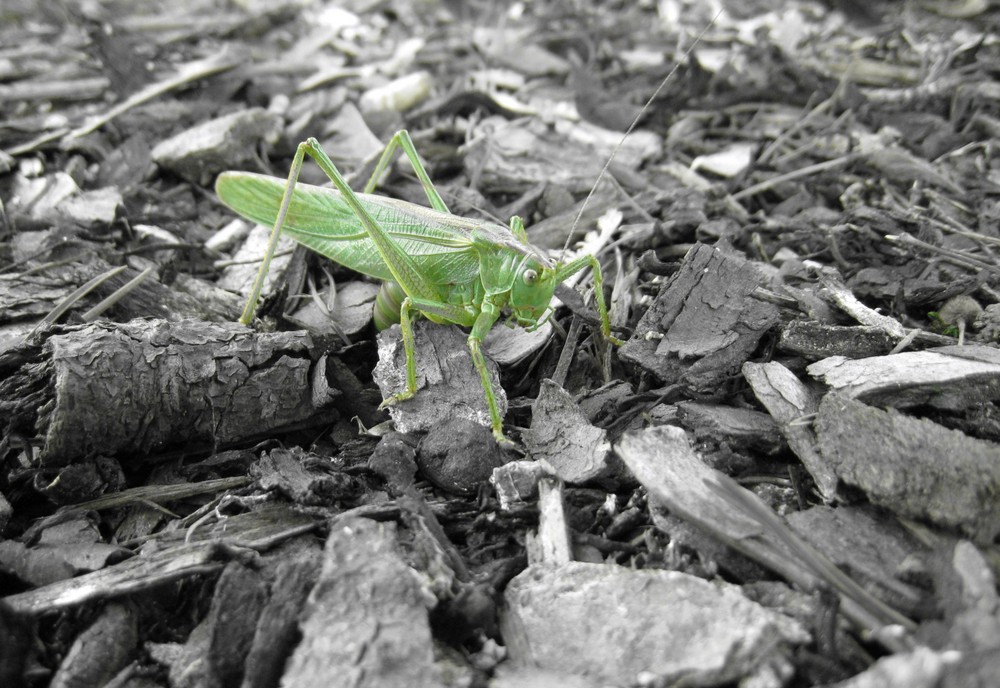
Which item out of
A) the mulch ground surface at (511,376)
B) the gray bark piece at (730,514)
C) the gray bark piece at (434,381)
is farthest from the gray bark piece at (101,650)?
the gray bark piece at (730,514)

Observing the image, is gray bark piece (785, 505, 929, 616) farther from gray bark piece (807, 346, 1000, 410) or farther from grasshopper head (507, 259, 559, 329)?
grasshopper head (507, 259, 559, 329)

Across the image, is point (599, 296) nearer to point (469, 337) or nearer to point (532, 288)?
point (532, 288)

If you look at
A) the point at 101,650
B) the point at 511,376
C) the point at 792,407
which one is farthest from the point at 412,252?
the point at 101,650

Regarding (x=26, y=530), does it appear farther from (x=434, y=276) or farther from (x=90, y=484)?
(x=434, y=276)

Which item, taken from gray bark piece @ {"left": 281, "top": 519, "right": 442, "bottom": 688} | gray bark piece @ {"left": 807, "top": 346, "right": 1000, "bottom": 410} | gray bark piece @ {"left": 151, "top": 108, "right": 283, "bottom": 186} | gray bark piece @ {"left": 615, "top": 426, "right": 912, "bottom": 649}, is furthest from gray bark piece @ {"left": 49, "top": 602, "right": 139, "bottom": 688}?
gray bark piece @ {"left": 151, "top": 108, "right": 283, "bottom": 186}

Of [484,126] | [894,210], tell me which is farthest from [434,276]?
[894,210]

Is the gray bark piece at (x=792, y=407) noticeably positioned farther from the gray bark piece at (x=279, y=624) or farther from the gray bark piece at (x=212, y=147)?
the gray bark piece at (x=212, y=147)
